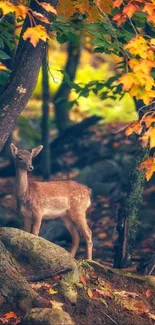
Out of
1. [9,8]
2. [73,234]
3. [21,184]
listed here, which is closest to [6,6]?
[9,8]

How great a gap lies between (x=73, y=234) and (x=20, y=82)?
4.22m

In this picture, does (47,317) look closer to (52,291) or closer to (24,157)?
(52,291)

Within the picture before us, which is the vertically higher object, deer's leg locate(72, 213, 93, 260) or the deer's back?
the deer's back

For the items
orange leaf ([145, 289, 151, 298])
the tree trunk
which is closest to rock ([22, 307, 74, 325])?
orange leaf ([145, 289, 151, 298])

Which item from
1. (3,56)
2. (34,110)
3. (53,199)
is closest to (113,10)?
(3,56)

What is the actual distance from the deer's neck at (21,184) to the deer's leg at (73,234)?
107cm

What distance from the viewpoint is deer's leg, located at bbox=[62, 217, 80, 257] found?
14.2 meters

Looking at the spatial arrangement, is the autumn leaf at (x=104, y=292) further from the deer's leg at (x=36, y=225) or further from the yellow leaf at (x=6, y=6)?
the yellow leaf at (x=6, y=6)

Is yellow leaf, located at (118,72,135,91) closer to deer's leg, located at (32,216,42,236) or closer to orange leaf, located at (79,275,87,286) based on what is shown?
orange leaf, located at (79,275,87,286)

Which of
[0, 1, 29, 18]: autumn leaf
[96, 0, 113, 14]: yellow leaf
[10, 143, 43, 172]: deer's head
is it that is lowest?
[10, 143, 43, 172]: deer's head

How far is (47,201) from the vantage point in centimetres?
1387

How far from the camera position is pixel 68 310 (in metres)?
10.6

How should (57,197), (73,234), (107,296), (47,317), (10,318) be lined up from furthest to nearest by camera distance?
1. (73,234)
2. (57,197)
3. (107,296)
4. (10,318)
5. (47,317)

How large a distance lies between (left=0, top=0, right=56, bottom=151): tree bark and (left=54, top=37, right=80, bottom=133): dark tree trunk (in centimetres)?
868
